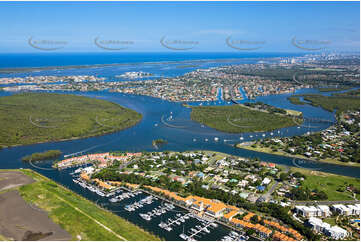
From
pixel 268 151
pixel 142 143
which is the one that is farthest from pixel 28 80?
pixel 268 151

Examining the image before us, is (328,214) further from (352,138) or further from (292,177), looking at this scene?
(352,138)

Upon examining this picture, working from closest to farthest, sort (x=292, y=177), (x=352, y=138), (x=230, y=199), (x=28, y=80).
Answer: (x=230, y=199) < (x=292, y=177) < (x=352, y=138) < (x=28, y=80)

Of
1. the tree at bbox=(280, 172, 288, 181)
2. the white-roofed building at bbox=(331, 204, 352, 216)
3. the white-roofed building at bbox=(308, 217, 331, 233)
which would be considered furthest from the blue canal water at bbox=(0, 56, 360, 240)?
the white-roofed building at bbox=(331, 204, 352, 216)

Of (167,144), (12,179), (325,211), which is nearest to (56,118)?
(167,144)

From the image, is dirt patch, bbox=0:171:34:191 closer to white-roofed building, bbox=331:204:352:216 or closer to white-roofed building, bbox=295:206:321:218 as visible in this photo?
white-roofed building, bbox=295:206:321:218

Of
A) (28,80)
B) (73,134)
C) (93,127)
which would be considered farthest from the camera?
(28,80)

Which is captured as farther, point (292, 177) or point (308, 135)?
point (308, 135)
